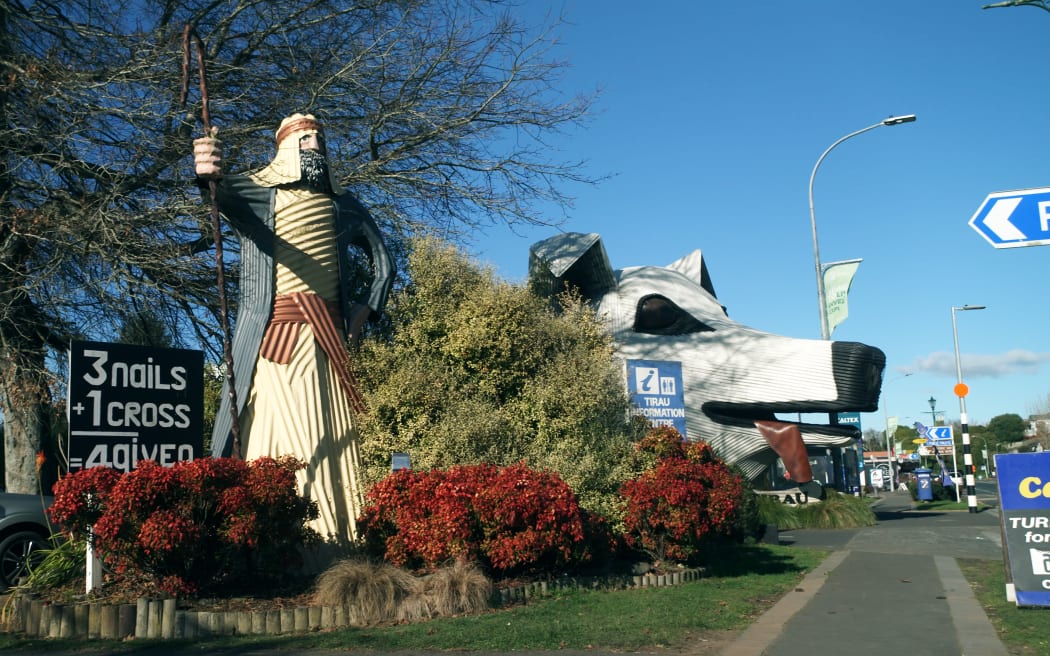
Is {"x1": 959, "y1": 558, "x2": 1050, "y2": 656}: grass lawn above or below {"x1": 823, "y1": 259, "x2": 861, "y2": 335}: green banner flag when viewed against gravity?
below

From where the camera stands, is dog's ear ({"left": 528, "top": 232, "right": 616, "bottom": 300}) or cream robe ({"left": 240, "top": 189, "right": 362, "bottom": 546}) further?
dog's ear ({"left": 528, "top": 232, "right": 616, "bottom": 300})

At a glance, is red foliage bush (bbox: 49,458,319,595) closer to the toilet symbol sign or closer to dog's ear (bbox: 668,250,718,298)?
the toilet symbol sign

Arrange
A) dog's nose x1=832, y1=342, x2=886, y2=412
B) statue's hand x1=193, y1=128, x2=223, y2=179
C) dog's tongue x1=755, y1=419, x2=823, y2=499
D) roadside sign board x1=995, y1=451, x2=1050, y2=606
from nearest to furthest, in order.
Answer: roadside sign board x1=995, y1=451, x2=1050, y2=606, statue's hand x1=193, y1=128, x2=223, y2=179, dog's nose x1=832, y1=342, x2=886, y2=412, dog's tongue x1=755, y1=419, x2=823, y2=499

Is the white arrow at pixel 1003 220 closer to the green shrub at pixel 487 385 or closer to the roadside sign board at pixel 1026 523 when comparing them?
the roadside sign board at pixel 1026 523

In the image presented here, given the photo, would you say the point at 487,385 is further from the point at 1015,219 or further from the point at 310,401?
the point at 1015,219

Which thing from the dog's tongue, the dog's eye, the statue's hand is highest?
the statue's hand

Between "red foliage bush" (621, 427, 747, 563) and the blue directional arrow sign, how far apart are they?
4.62m

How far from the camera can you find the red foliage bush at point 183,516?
24.9 feet

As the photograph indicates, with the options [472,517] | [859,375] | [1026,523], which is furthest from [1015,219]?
[859,375]

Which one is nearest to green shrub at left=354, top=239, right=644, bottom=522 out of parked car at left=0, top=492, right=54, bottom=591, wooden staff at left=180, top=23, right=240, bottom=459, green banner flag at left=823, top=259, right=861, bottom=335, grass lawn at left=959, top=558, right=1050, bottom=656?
wooden staff at left=180, top=23, right=240, bottom=459

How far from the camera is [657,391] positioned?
13.6 metres

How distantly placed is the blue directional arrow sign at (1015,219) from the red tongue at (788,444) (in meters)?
8.10

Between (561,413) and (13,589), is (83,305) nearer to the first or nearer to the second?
(13,589)

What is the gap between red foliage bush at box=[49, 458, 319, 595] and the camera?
24.9 feet
